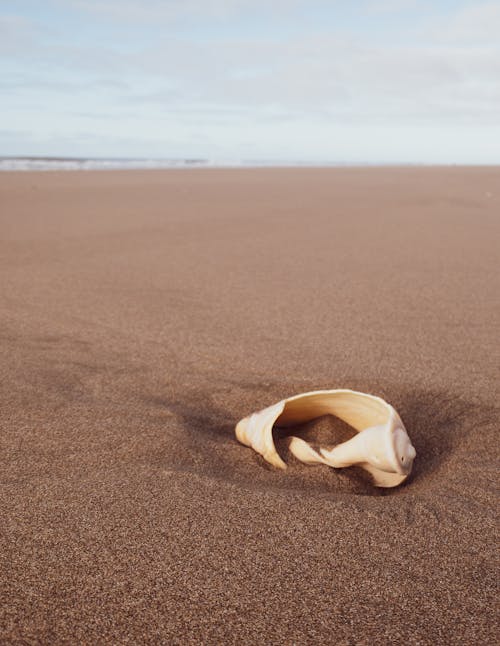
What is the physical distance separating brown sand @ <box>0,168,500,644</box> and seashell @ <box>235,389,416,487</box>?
0.16 ft

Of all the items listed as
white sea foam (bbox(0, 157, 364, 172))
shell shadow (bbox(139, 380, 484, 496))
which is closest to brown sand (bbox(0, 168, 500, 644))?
shell shadow (bbox(139, 380, 484, 496))

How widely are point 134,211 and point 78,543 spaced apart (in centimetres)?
Result: 638

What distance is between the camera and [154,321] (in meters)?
3.31

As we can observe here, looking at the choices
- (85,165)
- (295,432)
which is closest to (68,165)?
(85,165)

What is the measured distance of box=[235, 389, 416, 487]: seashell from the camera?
5.80 feet

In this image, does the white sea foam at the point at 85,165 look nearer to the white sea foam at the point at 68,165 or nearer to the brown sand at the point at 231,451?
the white sea foam at the point at 68,165

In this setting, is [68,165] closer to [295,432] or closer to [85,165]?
[85,165]

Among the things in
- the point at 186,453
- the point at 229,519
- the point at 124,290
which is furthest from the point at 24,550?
the point at 124,290

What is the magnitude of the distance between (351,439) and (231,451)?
362mm

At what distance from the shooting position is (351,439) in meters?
1.91

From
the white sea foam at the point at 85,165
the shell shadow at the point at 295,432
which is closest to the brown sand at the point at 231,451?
the shell shadow at the point at 295,432

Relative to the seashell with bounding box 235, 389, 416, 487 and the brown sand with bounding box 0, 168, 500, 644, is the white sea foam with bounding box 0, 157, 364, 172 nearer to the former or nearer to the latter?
the brown sand with bounding box 0, 168, 500, 644

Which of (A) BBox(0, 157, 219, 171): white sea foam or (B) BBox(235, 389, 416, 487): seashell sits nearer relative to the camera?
(B) BBox(235, 389, 416, 487): seashell

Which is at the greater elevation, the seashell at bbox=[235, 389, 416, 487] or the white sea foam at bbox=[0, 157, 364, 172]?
the white sea foam at bbox=[0, 157, 364, 172]
